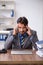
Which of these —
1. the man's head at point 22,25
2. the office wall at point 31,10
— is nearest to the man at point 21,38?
the man's head at point 22,25

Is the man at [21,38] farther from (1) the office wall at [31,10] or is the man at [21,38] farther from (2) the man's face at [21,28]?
(1) the office wall at [31,10]

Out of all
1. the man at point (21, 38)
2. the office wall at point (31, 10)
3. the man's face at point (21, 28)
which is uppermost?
the office wall at point (31, 10)

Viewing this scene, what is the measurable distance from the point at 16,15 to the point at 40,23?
840 mm

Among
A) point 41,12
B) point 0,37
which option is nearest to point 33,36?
point 0,37

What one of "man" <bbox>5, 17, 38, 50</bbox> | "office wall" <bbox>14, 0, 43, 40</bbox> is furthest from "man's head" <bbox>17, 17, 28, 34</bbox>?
"office wall" <bbox>14, 0, 43, 40</bbox>

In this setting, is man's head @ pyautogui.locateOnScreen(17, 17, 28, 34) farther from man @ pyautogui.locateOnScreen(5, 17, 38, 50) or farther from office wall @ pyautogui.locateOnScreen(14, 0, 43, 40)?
office wall @ pyautogui.locateOnScreen(14, 0, 43, 40)

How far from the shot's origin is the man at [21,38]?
7.86 feet

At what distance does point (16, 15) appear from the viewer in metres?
4.94

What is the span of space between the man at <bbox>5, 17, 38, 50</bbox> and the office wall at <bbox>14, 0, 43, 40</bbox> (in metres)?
2.47

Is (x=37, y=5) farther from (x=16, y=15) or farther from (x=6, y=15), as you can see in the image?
(x=6, y=15)

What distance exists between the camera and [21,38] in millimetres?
2432

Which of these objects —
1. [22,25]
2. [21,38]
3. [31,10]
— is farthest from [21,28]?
[31,10]

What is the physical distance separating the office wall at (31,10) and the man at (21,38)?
2.47 m

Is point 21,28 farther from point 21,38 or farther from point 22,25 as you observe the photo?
point 21,38
